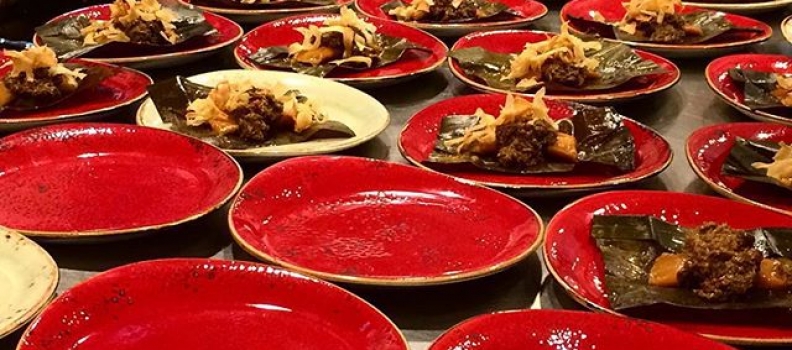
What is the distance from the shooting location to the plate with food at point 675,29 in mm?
3449

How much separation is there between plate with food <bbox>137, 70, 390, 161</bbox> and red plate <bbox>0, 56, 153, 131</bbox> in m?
0.12

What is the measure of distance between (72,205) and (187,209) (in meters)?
0.28

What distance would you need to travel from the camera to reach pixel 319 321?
1694 millimetres

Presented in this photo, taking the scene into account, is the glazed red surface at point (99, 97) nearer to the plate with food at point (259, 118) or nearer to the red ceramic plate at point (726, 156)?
the plate with food at point (259, 118)

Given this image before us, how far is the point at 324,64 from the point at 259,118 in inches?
27.3

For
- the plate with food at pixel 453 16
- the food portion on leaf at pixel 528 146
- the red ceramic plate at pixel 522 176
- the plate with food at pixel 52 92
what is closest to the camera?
the red ceramic plate at pixel 522 176

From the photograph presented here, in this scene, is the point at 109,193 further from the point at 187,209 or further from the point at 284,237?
the point at 284,237

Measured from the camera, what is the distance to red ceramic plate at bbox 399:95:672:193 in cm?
230

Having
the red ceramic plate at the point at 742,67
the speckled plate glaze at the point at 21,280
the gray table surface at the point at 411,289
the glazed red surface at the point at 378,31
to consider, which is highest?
the speckled plate glaze at the point at 21,280

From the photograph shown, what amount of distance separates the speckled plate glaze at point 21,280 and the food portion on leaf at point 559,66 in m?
1.73

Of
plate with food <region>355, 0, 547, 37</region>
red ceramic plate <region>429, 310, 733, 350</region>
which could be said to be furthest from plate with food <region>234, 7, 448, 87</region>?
red ceramic plate <region>429, 310, 733, 350</region>

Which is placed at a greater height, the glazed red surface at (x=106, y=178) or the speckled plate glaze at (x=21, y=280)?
the speckled plate glaze at (x=21, y=280)

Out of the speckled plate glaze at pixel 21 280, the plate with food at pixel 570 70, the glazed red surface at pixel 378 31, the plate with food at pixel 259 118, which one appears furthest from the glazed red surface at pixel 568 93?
the speckled plate glaze at pixel 21 280

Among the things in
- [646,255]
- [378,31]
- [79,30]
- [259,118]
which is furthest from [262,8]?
[646,255]
